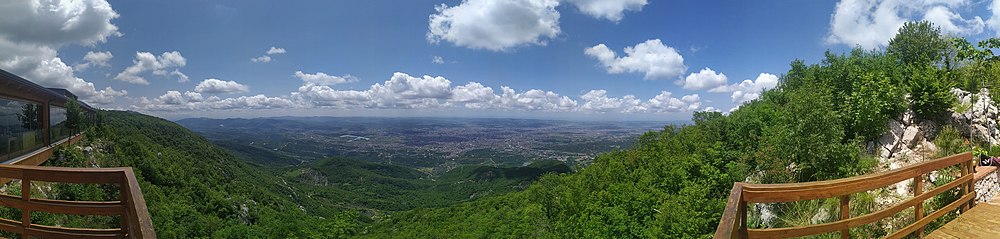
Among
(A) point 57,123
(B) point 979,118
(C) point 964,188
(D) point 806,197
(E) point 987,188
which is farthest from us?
(A) point 57,123

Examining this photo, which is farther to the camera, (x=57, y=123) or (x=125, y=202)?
(x=57, y=123)

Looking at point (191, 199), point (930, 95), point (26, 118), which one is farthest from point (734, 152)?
point (191, 199)

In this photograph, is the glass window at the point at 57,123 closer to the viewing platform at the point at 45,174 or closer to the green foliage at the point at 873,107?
the viewing platform at the point at 45,174

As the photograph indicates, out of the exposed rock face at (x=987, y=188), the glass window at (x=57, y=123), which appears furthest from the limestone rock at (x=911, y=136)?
the glass window at (x=57, y=123)

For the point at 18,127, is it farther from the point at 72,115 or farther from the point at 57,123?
the point at 72,115

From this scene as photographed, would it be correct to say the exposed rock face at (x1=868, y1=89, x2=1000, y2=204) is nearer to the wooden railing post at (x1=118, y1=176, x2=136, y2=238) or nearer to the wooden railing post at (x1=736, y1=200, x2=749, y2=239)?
the wooden railing post at (x1=736, y1=200, x2=749, y2=239)

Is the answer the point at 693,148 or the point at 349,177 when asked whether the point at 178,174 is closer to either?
the point at 693,148
